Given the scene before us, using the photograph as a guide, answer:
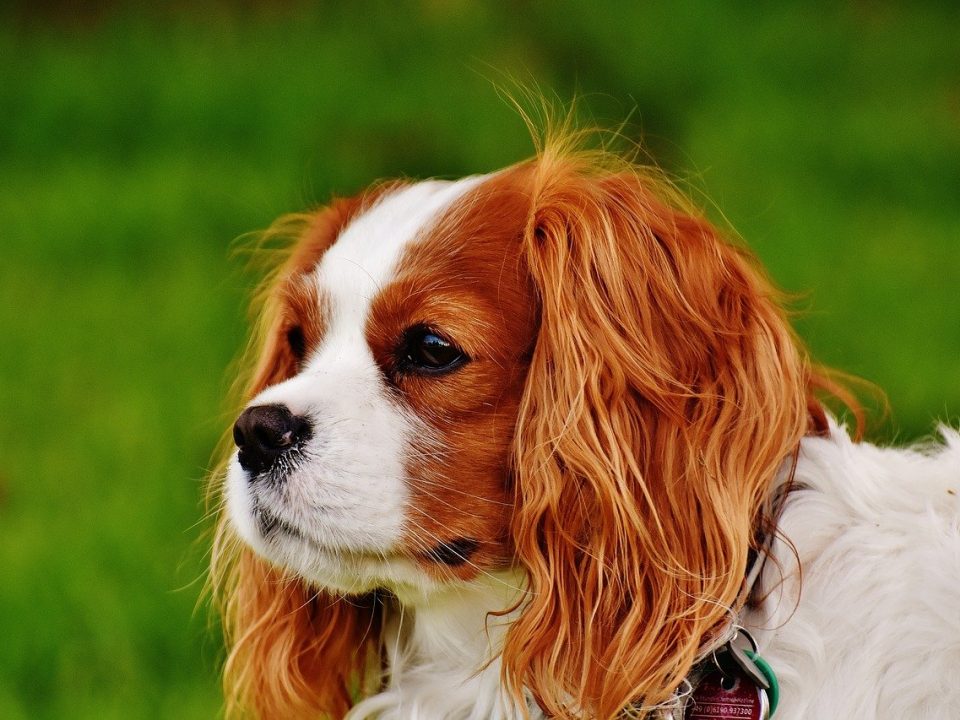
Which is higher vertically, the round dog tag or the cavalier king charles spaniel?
the cavalier king charles spaniel

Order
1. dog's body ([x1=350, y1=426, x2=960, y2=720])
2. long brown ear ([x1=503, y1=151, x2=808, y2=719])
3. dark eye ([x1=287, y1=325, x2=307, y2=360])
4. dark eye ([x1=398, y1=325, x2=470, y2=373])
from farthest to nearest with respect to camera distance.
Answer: dark eye ([x1=287, y1=325, x2=307, y2=360]) → dark eye ([x1=398, y1=325, x2=470, y2=373]) → long brown ear ([x1=503, y1=151, x2=808, y2=719]) → dog's body ([x1=350, y1=426, x2=960, y2=720])

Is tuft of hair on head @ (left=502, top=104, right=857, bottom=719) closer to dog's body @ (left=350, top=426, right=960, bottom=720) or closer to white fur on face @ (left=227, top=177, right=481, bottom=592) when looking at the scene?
dog's body @ (left=350, top=426, right=960, bottom=720)

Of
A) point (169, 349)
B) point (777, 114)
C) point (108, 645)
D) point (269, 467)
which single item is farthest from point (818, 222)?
point (269, 467)

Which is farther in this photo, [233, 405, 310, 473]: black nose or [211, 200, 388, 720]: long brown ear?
[211, 200, 388, 720]: long brown ear

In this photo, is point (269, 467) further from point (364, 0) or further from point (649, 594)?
point (364, 0)

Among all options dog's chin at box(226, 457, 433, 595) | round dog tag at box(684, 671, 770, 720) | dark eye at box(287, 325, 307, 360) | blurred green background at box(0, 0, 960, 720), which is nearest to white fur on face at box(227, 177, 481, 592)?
dog's chin at box(226, 457, 433, 595)

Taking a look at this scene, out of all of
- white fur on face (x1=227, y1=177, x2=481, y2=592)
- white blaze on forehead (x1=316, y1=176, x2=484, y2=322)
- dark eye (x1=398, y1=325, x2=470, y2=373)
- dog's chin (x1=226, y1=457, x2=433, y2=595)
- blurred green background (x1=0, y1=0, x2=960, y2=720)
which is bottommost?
blurred green background (x1=0, y1=0, x2=960, y2=720)

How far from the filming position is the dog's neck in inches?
107

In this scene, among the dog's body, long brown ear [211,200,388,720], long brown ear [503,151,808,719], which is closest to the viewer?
the dog's body

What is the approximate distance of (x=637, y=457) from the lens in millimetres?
2602

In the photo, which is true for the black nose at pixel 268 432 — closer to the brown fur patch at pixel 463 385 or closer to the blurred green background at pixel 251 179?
the brown fur patch at pixel 463 385

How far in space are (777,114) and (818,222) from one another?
968 mm

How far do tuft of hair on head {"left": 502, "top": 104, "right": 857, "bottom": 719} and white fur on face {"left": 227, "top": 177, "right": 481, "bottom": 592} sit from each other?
0.83ft

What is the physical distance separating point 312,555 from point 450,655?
434 millimetres
